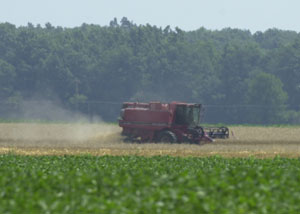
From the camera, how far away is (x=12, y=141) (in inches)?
1834

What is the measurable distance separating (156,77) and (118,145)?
91637mm

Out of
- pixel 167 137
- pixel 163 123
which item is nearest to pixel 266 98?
pixel 167 137

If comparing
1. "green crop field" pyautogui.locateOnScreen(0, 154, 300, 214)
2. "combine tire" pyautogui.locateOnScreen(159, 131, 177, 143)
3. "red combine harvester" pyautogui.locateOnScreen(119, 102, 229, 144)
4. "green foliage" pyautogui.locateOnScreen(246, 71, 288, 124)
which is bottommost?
"green crop field" pyautogui.locateOnScreen(0, 154, 300, 214)

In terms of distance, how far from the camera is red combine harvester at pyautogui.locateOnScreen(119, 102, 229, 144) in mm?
41906

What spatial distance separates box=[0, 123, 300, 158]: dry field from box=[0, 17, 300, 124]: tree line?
61.9 metres

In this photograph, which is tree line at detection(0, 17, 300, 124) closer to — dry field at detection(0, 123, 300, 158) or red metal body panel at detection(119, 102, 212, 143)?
dry field at detection(0, 123, 300, 158)

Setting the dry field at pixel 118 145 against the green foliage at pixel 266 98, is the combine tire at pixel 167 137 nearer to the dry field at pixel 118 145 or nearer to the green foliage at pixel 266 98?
the dry field at pixel 118 145

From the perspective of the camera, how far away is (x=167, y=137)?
4197 cm

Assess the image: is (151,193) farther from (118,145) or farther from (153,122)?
(153,122)

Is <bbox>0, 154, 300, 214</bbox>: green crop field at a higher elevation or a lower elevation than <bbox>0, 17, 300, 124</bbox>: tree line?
lower

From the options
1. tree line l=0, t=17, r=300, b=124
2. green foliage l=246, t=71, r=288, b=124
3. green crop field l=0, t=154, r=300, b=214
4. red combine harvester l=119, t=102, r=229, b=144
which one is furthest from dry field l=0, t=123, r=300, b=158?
tree line l=0, t=17, r=300, b=124

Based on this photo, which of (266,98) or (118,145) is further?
(266,98)

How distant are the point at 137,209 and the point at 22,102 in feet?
358

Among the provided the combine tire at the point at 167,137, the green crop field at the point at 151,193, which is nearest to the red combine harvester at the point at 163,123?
the combine tire at the point at 167,137
